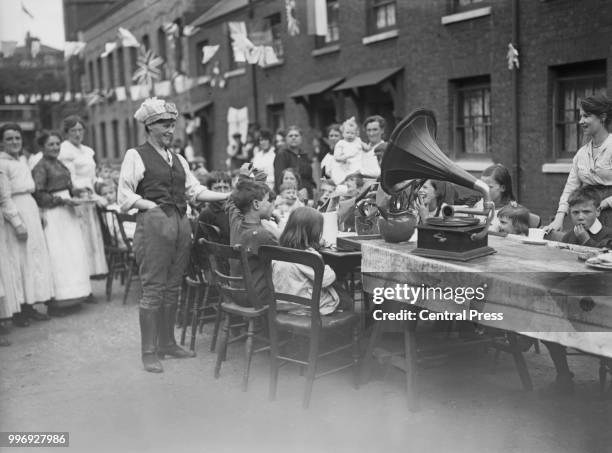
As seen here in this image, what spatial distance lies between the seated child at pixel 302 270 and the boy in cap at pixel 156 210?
0.91m

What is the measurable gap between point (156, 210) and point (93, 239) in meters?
2.95

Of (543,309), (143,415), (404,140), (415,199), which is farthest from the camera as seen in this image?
(415,199)

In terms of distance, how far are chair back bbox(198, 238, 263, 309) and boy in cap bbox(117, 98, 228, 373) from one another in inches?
12.9

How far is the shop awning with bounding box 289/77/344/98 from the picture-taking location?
1389 cm

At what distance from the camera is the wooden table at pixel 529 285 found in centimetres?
270

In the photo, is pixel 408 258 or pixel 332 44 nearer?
pixel 408 258

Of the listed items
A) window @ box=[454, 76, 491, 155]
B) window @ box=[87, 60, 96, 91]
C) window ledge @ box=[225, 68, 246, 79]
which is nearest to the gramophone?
window @ box=[454, 76, 491, 155]

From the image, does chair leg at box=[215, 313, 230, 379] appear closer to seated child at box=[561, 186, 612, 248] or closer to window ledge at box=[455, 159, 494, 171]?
seated child at box=[561, 186, 612, 248]

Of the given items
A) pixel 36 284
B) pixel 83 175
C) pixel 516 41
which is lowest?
pixel 36 284

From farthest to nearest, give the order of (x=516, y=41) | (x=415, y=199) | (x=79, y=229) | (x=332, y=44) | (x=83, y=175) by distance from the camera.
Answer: (x=332, y=44) < (x=516, y=41) < (x=83, y=175) < (x=79, y=229) < (x=415, y=199)

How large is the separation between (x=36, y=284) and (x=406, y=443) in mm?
4262

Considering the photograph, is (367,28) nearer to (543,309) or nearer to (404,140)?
(404,140)

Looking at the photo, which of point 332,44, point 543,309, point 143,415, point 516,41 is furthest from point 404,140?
point 332,44

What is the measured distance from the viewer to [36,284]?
6406mm
